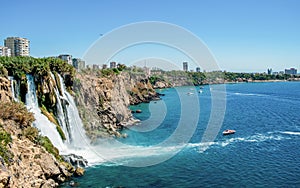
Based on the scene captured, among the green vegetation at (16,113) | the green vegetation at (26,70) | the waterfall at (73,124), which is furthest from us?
the waterfall at (73,124)

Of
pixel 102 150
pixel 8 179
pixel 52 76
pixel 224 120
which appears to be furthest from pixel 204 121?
pixel 8 179

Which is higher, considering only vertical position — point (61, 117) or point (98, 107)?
point (98, 107)

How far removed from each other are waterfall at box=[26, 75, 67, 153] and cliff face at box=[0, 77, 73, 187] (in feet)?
6.47

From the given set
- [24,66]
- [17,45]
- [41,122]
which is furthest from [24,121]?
[17,45]

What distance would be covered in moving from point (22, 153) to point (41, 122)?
7.40 metres

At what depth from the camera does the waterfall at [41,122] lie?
32.7 metres

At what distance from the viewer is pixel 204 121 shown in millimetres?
61031

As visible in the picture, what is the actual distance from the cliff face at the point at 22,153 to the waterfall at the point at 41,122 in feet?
6.47

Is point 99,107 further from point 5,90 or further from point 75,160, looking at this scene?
point 5,90

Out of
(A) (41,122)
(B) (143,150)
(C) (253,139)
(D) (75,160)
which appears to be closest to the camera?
(D) (75,160)

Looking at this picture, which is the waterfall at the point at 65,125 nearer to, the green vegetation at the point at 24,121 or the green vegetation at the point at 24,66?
the green vegetation at the point at 24,66

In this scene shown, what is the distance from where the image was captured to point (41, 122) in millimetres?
33125

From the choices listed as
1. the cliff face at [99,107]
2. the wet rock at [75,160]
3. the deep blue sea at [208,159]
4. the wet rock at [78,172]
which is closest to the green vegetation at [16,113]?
the wet rock at [75,160]

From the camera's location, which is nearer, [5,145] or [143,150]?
[5,145]
